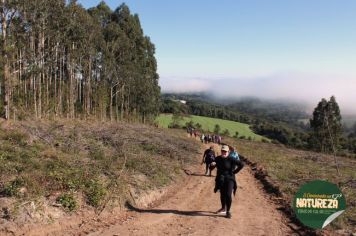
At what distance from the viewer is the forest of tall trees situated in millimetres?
29438

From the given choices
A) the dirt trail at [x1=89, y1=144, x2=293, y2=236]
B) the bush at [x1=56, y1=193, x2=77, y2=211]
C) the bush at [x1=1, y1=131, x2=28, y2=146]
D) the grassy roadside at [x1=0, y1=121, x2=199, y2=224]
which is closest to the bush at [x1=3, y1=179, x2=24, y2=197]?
the grassy roadside at [x1=0, y1=121, x2=199, y2=224]

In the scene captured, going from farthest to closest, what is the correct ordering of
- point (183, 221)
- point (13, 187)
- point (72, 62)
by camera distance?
point (72, 62)
point (183, 221)
point (13, 187)

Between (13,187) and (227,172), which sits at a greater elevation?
(227,172)

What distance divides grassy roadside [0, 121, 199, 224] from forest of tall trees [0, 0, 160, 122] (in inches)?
318

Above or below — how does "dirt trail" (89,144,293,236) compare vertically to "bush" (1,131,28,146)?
below

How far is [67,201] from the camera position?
11047mm

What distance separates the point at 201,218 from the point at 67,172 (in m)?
4.65

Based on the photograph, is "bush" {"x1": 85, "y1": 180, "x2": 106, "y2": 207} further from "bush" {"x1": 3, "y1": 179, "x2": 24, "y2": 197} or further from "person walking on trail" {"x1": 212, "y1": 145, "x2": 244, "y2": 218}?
"person walking on trail" {"x1": 212, "y1": 145, "x2": 244, "y2": 218}

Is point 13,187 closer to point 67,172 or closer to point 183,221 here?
point 67,172

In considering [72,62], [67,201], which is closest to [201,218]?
[67,201]

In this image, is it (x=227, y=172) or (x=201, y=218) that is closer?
(x=227, y=172)

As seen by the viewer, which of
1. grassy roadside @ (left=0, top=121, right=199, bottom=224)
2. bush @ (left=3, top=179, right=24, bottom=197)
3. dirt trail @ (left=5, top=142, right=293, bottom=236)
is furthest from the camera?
grassy roadside @ (left=0, top=121, right=199, bottom=224)

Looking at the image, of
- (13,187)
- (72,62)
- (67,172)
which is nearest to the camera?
(13,187)

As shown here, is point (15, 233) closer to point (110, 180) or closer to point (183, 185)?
point (110, 180)
